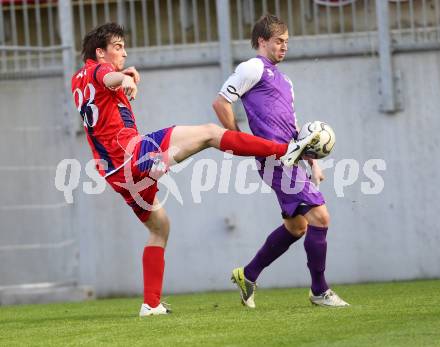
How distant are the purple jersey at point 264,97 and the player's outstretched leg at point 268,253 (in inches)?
22.5

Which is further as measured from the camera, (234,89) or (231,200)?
(231,200)

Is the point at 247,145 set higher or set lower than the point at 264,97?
lower

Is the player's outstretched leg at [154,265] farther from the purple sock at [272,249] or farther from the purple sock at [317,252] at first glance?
the purple sock at [317,252]

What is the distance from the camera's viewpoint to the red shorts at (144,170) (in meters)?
6.73

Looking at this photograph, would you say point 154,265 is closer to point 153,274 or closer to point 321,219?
point 153,274

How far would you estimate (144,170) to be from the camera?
6.77 metres

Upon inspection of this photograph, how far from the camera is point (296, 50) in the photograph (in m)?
10.0

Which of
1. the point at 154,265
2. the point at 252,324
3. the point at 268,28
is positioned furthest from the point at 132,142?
the point at 252,324

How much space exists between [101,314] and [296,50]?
339cm

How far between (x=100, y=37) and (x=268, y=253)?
1708 mm

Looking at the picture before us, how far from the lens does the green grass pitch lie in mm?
5297

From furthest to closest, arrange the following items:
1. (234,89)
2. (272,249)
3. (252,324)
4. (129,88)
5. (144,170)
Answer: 1. (272,249)
2. (234,89)
3. (144,170)
4. (129,88)
5. (252,324)

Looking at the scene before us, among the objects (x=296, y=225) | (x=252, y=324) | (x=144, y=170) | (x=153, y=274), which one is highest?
(x=144, y=170)

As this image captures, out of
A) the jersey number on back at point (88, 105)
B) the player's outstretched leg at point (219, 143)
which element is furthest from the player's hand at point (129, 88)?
the jersey number on back at point (88, 105)
